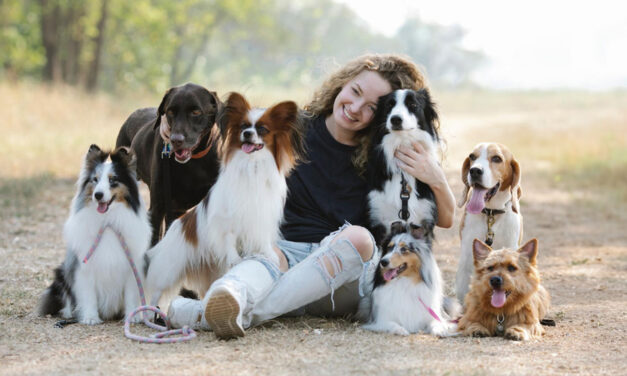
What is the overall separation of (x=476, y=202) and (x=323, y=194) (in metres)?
1.03

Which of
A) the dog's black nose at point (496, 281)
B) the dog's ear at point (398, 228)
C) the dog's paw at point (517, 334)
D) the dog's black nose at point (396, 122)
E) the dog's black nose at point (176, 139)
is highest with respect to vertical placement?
the dog's black nose at point (396, 122)

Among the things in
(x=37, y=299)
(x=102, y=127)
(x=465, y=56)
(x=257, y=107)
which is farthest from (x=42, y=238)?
(x=465, y=56)

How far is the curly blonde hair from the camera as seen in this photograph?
4.70 metres

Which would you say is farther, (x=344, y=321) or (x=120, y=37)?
(x=120, y=37)

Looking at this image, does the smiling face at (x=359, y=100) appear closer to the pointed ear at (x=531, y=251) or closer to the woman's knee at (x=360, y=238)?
the woman's knee at (x=360, y=238)

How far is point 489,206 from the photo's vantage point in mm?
4812

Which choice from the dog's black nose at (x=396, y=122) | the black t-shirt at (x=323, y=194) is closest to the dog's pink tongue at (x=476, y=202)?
the black t-shirt at (x=323, y=194)

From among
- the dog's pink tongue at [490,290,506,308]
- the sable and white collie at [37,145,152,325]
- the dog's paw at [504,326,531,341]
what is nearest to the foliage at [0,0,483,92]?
the sable and white collie at [37,145,152,325]

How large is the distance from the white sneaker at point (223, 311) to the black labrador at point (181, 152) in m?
1.40

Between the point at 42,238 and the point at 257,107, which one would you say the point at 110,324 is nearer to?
the point at 257,107

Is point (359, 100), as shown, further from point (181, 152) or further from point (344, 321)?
point (344, 321)

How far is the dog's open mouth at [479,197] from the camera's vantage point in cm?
471

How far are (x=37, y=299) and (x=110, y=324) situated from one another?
0.89m

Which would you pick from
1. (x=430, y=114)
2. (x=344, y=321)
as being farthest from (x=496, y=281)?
(x=430, y=114)
